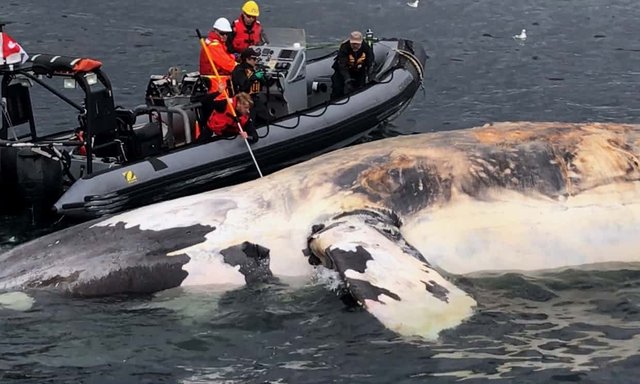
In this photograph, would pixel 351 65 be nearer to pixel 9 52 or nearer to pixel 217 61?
pixel 217 61

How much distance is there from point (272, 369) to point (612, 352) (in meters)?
2.99

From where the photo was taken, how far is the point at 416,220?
923 centimetres

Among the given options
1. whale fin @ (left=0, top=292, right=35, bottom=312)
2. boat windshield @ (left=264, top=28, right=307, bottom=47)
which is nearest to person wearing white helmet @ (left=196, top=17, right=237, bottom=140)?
boat windshield @ (left=264, top=28, right=307, bottom=47)

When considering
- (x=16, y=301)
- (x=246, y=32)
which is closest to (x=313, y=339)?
(x=16, y=301)

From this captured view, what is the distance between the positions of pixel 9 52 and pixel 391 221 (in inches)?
245

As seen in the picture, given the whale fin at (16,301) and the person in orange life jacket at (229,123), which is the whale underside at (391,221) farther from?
the person in orange life jacket at (229,123)

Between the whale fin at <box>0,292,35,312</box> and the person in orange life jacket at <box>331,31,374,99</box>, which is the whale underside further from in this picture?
the person in orange life jacket at <box>331,31,374,99</box>

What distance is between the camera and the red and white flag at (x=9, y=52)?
1235 cm

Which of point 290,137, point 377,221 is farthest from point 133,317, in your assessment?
point 290,137

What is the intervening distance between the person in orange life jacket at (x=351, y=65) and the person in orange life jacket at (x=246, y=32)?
149 cm

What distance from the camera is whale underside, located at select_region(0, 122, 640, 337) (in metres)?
8.98

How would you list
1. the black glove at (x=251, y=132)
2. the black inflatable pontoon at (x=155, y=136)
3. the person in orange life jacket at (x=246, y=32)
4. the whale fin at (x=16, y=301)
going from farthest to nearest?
the person in orange life jacket at (x=246, y=32) < the black glove at (x=251, y=132) < the black inflatable pontoon at (x=155, y=136) < the whale fin at (x=16, y=301)

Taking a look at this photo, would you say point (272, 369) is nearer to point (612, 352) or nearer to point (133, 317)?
point (133, 317)

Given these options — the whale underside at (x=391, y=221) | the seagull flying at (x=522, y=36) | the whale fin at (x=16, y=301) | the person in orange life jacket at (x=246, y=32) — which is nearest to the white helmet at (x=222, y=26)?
the person in orange life jacket at (x=246, y=32)
